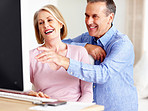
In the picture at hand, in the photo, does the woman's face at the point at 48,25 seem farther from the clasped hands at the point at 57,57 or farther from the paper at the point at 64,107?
the paper at the point at 64,107

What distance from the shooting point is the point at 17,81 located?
2.90 feet

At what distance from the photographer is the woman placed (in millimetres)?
1445

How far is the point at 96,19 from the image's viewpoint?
71.1 inches

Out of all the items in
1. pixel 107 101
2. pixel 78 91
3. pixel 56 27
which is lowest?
pixel 107 101

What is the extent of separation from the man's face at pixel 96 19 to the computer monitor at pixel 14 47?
941mm

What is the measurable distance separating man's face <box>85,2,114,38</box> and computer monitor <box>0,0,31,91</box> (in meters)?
0.94

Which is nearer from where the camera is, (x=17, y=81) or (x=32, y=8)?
(x=17, y=81)

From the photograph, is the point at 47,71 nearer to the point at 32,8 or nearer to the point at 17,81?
the point at 17,81

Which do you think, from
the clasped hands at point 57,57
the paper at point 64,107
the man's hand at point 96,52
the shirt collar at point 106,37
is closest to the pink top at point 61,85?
the clasped hands at point 57,57

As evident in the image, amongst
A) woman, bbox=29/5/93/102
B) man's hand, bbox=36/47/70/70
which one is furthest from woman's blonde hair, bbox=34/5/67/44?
man's hand, bbox=36/47/70/70

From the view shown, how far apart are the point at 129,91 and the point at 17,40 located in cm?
107

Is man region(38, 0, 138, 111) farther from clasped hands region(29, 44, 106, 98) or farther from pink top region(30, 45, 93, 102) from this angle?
pink top region(30, 45, 93, 102)

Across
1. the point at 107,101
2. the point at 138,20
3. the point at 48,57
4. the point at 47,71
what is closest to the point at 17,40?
the point at 48,57

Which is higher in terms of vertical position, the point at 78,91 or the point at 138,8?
the point at 138,8
